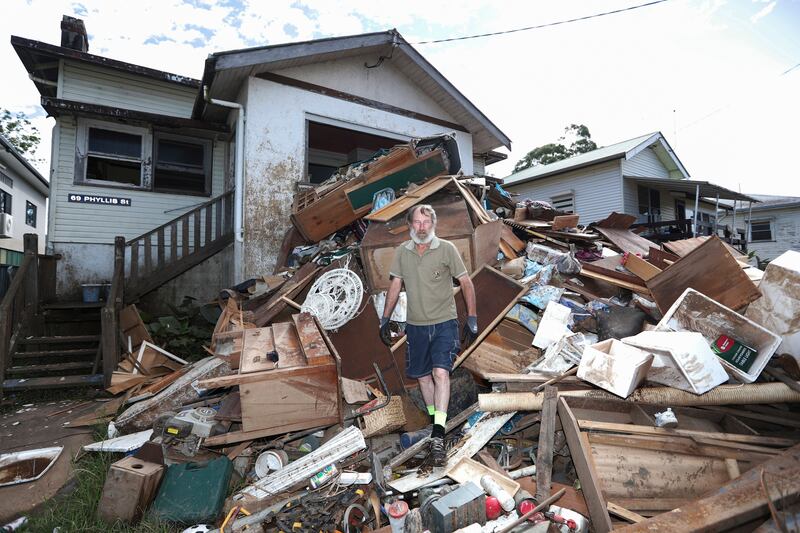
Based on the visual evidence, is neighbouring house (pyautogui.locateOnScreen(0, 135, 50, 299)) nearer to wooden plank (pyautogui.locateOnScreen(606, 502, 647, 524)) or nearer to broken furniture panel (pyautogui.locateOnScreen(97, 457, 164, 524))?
broken furniture panel (pyautogui.locateOnScreen(97, 457, 164, 524))

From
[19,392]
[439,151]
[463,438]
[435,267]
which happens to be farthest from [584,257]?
[19,392]

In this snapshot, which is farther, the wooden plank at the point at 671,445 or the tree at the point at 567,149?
the tree at the point at 567,149

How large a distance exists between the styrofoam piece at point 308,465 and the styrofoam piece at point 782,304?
343 cm

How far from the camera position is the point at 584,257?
5586mm

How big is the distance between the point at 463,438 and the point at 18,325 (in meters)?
6.70

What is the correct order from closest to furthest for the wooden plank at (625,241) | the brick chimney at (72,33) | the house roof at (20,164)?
the wooden plank at (625,241) < the brick chimney at (72,33) < the house roof at (20,164)

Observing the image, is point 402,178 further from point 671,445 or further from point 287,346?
point 671,445

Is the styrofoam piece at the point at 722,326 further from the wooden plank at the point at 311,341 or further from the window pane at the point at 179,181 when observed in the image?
the window pane at the point at 179,181

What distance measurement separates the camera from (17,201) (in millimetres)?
14266

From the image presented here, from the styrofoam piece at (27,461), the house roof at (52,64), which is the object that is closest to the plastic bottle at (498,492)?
the styrofoam piece at (27,461)

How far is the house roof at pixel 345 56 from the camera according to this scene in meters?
6.69

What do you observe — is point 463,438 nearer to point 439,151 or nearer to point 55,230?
point 439,151

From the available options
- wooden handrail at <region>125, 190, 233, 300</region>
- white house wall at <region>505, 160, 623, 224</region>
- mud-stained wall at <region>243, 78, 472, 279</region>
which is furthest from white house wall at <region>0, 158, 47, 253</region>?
white house wall at <region>505, 160, 623, 224</region>

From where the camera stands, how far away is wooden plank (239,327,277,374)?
330 cm
